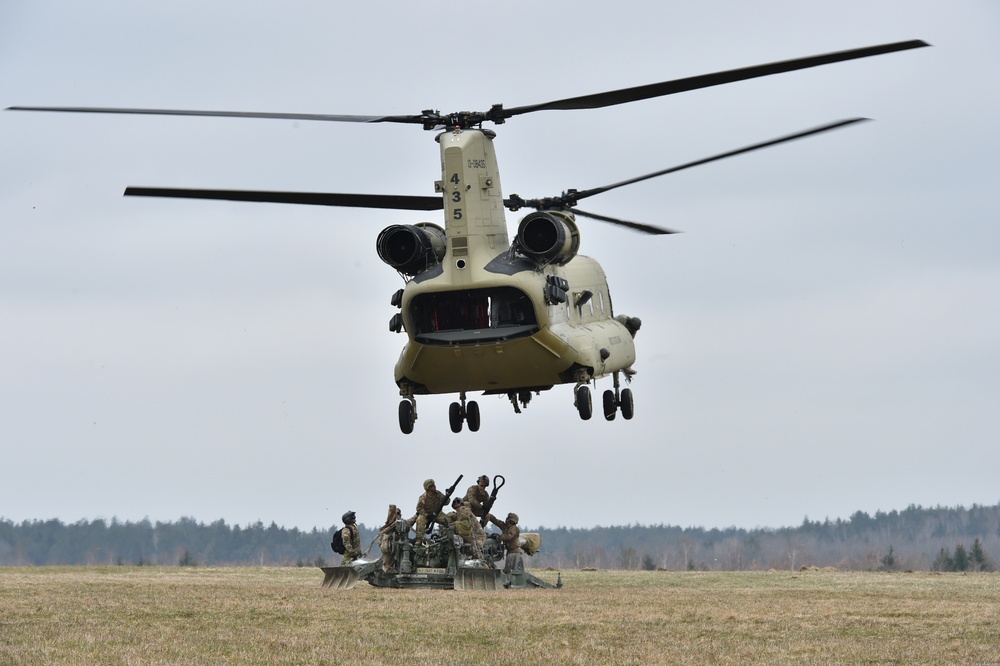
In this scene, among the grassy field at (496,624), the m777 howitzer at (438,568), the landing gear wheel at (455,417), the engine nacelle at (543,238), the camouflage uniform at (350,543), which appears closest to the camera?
the grassy field at (496,624)

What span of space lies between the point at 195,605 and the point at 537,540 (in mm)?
6864

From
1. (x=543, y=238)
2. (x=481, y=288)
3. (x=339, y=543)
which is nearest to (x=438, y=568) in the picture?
(x=339, y=543)

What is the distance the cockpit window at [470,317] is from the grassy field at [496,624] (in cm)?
429

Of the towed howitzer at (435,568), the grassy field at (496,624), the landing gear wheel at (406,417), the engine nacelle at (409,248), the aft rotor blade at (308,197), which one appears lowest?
the grassy field at (496,624)

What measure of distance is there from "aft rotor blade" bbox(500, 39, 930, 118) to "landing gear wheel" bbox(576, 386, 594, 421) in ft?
17.2

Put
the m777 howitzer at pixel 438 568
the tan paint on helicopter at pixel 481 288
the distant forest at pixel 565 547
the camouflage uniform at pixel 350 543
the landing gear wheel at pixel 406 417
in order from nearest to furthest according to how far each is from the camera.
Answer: the tan paint on helicopter at pixel 481 288 → the m777 howitzer at pixel 438 568 → the landing gear wheel at pixel 406 417 → the camouflage uniform at pixel 350 543 → the distant forest at pixel 565 547

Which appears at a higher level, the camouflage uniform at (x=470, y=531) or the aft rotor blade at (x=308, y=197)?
the aft rotor blade at (x=308, y=197)

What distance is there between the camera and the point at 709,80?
1997 centimetres

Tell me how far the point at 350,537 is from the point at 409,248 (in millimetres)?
5847

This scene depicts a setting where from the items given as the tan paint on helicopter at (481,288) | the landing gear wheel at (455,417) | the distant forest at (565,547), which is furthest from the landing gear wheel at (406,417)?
the distant forest at (565,547)

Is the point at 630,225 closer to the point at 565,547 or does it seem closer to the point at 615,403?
the point at 615,403

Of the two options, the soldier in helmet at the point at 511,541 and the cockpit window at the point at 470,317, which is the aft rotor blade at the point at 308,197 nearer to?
A: the cockpit window at the point at 470,317

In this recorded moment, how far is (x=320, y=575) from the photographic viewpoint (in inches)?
1254

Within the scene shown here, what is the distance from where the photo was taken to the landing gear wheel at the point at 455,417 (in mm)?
27828
